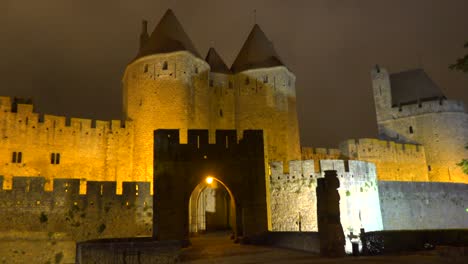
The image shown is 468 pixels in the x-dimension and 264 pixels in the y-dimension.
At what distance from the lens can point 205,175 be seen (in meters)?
15.8

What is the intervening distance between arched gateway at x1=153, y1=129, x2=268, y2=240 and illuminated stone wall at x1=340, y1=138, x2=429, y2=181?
69.9 ft

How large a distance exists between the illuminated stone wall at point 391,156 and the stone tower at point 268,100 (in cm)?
665

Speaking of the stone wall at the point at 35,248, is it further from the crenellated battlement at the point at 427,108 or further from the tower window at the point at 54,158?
the crenellated battlement at the point at 427,108

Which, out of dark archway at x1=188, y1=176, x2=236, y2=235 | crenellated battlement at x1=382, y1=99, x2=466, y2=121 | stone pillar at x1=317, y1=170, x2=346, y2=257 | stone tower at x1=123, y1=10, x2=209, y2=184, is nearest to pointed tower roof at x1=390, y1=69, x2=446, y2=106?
crenellated battlement at x1=382, y1=99, x2=466, y2=121

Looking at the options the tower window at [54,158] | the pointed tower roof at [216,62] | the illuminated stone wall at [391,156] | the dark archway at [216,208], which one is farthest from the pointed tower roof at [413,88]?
the tower window at [54,158]

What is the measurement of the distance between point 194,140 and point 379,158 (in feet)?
78.1

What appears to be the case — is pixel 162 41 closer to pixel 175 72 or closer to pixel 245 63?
pixel 175 72

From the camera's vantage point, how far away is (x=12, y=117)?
83.9ft

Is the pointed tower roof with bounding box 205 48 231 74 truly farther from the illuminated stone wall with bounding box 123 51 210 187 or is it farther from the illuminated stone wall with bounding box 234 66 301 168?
the illuminated stone wall with bounding box 123 51 210 187

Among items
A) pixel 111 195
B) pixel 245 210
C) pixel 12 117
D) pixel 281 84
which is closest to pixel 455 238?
pixel 245 210

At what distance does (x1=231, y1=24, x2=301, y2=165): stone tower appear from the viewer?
29922 mm

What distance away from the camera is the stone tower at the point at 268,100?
2992 centimetres

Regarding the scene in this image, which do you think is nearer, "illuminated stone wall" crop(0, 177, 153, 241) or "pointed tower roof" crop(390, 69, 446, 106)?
"illuminated stone wall" crop(0, 177, 153, 241)

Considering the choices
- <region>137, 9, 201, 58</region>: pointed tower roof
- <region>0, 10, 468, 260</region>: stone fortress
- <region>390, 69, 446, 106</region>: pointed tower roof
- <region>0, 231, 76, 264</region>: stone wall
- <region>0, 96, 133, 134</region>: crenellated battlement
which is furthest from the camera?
<region>390, 69, 446, 106</region>: pointed tower roof
